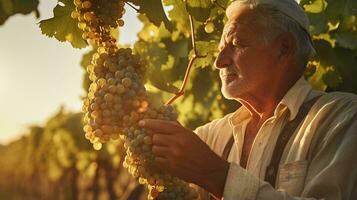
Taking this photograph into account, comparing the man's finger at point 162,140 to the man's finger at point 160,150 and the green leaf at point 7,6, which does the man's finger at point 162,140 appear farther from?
the green leaf at point 7,6

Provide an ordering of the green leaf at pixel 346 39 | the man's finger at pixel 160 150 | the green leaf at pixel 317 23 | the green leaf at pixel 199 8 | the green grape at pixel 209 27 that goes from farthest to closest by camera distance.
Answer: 1. the green leaf at pixel 346 39
2. the green leaf at pixel 317 23
3. the green grape at pixel 209 27
4. the green leaf at pixel 199 8
5. the man's finger at pixel 160 150

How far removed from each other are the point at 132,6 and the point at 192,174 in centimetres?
106

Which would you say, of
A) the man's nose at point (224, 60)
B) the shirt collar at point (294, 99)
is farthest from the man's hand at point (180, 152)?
the man's nose at point (224, 60)

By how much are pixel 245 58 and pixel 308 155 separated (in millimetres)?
644

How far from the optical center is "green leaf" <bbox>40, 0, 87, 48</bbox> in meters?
3.58

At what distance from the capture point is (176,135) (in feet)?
8.86

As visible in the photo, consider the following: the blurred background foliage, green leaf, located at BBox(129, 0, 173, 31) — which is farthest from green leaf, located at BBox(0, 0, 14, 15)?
green leaf, located at BBox(129, 0, 173, 31)

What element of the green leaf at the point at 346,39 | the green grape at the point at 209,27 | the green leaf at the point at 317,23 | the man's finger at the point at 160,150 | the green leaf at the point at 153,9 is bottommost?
the green leaf at the point at 346,39

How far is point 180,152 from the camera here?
2686 mm

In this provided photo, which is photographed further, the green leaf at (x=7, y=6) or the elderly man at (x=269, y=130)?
the green leaf at (x=7, y=6)

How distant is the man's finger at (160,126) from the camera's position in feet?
8.87

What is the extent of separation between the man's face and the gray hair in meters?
0.03

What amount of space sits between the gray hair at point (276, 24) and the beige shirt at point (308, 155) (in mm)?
219

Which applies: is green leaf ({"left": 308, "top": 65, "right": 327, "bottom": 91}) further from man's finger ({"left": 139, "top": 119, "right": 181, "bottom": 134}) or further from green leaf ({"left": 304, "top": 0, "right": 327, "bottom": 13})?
man's finger ({"left": 139, "top": 119, "right": 181, "bottom": 134})
